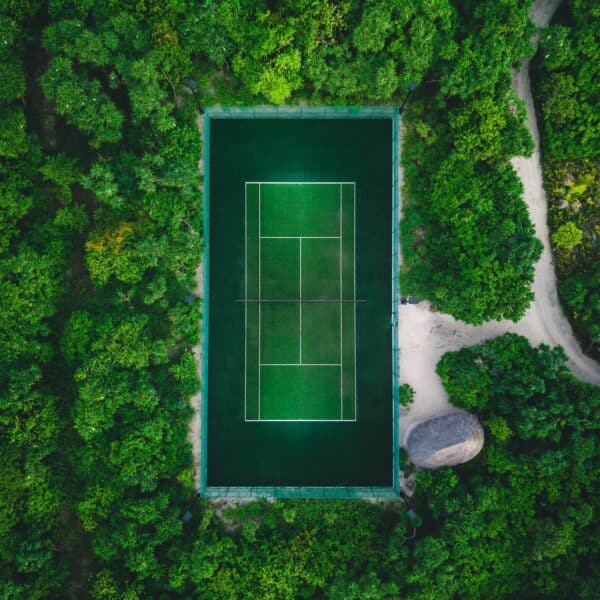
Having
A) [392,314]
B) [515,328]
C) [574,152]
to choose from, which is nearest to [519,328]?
[515,328]

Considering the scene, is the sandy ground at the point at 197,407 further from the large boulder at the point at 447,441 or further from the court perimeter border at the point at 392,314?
the large boulder at the point at 447,441

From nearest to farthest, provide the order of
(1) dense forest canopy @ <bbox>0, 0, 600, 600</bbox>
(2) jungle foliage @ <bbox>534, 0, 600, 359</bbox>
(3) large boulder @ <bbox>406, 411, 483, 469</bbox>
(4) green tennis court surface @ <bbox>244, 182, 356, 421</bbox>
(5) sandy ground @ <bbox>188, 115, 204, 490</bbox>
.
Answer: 1. (1) dense forest canopy @ <bbox>0, 0, 600, 600</bbox>
2. (2) jungle foliage @ <bbox>534, 0, 600, 359</bbox>
3. (3) large boulder @ <bbox>406, 411, 483, 469</bbox>
4. (5) sandy ground @ <bbox>188, 115, 204, 490</bbox>
5. (4) green tennis court surface @ <bbox>244, 182, 356, 421</bbox>

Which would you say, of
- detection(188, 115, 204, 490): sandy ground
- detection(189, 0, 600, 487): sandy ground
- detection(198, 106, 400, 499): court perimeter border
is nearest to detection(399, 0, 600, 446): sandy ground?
detection(189, 0, 600, 487): sandy ground

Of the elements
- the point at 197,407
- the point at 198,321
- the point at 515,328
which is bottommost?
the point at 197,407

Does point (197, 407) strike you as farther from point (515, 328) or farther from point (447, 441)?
point (515, 328)

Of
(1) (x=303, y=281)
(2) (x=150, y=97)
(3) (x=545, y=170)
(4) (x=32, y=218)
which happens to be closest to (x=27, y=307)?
(4) (x=32, y=218)

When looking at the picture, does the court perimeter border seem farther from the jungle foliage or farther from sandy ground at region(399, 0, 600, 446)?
the jungle foliage
